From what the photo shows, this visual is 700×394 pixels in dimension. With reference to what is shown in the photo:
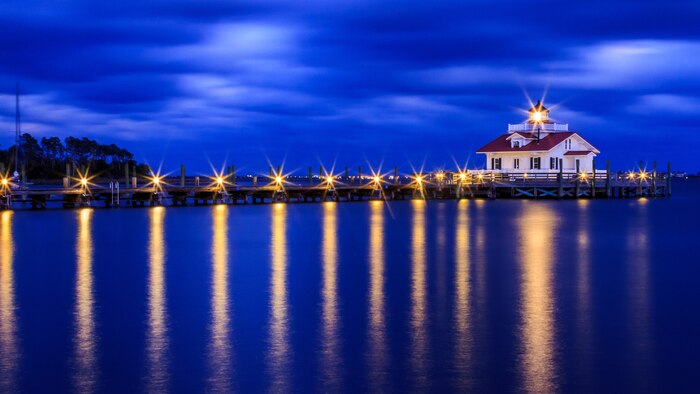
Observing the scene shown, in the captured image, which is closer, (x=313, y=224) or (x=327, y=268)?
(x=327, y=268)

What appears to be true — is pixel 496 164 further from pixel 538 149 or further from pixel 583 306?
pixel 583 306

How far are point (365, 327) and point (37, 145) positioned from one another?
118 metres

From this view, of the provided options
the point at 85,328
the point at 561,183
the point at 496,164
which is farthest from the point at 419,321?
the point at 496,164

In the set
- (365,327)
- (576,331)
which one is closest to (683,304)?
(576,331)

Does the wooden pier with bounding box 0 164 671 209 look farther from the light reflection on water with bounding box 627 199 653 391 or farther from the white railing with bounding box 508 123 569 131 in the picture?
the light reflection on water with bounding box 627 199 653 391

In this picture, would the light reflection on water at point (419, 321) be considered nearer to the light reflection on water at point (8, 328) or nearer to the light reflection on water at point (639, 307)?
the light reflection on water at point (639, 307)

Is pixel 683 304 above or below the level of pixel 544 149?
below

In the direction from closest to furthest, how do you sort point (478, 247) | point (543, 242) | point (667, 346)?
1. point (667, 346)
2. point (478, 247)
3. point (543, 242)

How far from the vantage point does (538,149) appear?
212 feet

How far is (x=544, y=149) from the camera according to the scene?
2532 inches

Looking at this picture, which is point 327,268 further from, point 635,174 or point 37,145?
point 37,145

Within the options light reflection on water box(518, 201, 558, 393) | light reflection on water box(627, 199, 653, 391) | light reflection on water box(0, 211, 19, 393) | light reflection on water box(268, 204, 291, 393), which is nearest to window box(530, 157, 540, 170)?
light reflection on water box(627, 199, 653, 391)

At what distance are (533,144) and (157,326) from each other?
5441 centimetres

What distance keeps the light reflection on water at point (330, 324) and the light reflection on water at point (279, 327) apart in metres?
0.51
